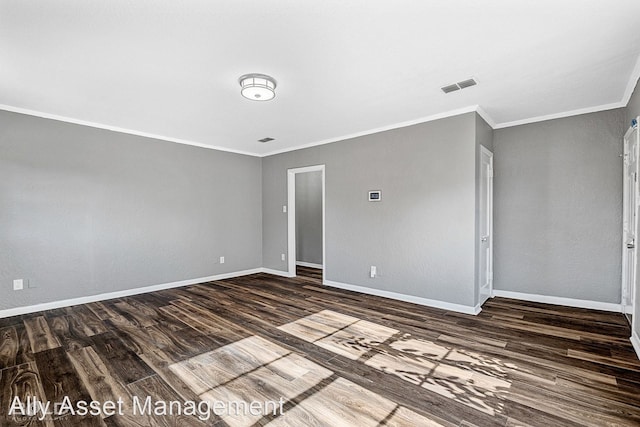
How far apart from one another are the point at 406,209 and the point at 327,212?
1478mm

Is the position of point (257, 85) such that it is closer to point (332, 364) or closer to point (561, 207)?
point (332, 364)

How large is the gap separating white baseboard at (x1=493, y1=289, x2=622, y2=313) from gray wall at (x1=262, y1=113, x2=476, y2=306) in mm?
1135

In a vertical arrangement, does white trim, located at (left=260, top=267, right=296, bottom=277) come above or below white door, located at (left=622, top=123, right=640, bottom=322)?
below

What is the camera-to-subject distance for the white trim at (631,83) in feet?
8.75

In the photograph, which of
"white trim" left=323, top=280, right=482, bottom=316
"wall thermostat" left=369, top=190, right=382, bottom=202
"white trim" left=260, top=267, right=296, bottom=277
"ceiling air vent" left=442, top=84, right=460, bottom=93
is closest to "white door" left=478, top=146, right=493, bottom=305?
"white trim" left=323, top=280, right=482, bottom=316

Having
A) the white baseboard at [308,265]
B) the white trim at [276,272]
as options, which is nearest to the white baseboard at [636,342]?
the white trim at [276,272]

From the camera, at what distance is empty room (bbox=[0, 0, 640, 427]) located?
197cm

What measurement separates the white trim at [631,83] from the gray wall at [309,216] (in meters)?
5.02

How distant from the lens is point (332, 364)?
2469 mm

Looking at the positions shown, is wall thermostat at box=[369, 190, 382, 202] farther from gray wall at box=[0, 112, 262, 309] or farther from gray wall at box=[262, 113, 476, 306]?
gray wall at box=[0, 112, 262, 309]

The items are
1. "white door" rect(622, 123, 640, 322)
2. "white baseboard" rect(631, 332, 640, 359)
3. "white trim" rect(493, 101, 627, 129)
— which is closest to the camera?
"white baseboard" rect(631, 332, 640, 359)

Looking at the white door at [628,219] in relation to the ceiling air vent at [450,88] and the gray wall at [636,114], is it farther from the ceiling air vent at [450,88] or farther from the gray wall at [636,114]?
the ceiling air vent at [450,88]

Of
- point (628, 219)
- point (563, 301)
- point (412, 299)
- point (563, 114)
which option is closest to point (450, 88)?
point (563, 114)

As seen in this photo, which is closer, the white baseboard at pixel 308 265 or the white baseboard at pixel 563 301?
the white baseboard at pixel 563 301
